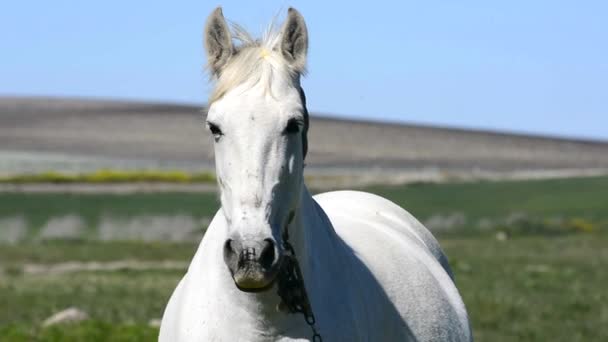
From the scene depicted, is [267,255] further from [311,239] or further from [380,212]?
[380,212]

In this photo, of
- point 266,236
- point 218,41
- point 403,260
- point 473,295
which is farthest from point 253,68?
point 473,295

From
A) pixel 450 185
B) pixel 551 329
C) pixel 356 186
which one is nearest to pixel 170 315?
pixel 551 329

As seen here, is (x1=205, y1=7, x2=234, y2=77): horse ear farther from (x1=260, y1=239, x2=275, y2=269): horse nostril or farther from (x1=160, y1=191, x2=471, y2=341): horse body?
(x1=260, y1=239, x2=275, y2=269): horse nostril

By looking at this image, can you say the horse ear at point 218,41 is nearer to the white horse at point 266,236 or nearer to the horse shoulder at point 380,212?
the white horse at point 266,236

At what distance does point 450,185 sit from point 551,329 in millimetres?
41742

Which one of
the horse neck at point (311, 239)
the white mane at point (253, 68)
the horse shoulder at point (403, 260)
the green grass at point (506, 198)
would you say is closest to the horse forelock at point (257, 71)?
the white mane at point (253, 68)

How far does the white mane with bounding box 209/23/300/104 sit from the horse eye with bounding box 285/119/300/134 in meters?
0.16

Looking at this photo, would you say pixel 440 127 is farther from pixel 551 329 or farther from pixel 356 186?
pixel 551 329

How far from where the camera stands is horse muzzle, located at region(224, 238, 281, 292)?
4516 mm

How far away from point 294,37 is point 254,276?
1.03m

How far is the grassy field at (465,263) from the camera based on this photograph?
48.8 ft

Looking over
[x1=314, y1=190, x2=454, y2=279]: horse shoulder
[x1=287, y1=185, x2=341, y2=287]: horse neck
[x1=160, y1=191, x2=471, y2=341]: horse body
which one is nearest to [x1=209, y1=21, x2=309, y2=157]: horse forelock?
[x1=287, y1=185, x2=341, y2=287]: horse neck

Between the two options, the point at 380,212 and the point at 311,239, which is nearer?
the point at 311,239

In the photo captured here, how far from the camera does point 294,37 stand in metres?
5.15
